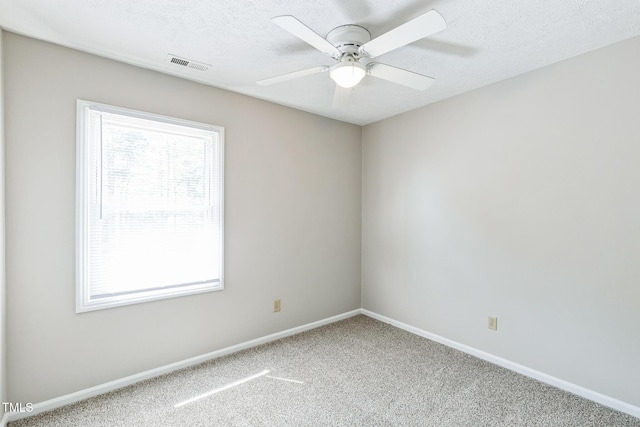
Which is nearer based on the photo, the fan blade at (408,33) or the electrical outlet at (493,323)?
the fan blade at (408,33)

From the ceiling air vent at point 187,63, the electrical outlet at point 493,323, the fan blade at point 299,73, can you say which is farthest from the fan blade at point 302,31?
the electrical outlet at point 493,323

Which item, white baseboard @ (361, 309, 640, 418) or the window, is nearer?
white baseboard @ (361, 309, 640, 418)

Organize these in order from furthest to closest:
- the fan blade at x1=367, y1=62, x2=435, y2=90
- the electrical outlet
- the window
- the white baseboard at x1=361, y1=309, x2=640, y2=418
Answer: the electrical outlet, the window, the white baseboard at x1=361, y1=309, x2=640, y2=418, the fan blade at x1=367, y1=62, x2=435, y2=90

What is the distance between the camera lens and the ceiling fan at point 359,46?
145 cm

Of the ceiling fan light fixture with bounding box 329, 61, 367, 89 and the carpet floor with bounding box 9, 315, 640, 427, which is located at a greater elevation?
the ceiling fan light fixture with bounding box 329, 61, 367, 89

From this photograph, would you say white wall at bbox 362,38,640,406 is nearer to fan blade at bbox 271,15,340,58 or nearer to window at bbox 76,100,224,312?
fan blade at bbox 271,15,340,58

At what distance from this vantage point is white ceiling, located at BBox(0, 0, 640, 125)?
166 centimetres

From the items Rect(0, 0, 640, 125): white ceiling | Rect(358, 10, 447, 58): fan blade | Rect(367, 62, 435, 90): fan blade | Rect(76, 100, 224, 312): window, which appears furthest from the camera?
Rect(76, 100, 224, 312): window

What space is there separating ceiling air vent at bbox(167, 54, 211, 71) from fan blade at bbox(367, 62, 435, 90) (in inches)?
49.7

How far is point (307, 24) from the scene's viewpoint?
181 cm

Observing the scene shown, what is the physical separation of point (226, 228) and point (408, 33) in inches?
81.5

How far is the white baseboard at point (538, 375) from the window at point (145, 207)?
7.00 feet

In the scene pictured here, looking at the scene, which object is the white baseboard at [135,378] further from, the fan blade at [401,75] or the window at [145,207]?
the fan blade at [401,75]

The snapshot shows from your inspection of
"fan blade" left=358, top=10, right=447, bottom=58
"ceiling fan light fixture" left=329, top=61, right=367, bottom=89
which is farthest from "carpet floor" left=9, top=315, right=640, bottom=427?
"fan blade" left=358, top=10, right=447, bottom=58
